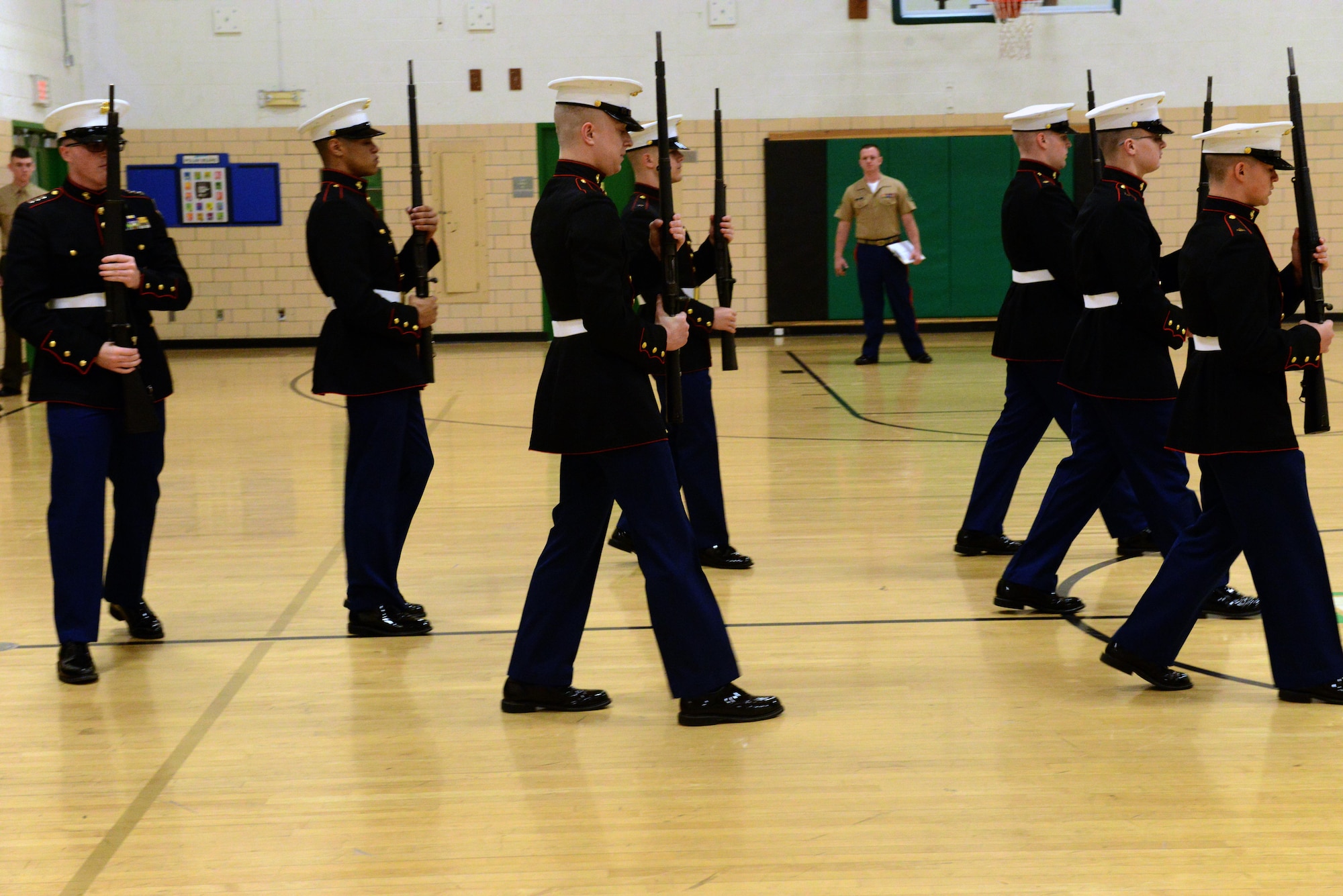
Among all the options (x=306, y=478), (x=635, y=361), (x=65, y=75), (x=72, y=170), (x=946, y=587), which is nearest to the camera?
(x=635, y=361)

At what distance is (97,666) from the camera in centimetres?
450

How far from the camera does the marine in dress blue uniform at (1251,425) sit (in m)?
3.70

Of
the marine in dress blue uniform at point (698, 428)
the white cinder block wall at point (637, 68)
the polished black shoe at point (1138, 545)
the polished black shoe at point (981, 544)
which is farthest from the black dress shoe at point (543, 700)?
the white cinder block wall at point (637, 68)

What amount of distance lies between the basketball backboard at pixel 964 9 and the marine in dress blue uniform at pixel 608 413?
12225 millimetres

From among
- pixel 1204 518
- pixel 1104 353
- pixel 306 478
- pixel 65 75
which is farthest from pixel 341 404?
pixel 1204 518

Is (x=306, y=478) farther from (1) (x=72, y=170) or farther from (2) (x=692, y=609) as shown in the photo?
(2) (x=692, y=609)

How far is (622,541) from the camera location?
6.10 metres

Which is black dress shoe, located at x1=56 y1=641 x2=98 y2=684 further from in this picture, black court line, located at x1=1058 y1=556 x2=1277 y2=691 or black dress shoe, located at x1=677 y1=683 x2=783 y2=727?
black court line, located at x1=1058 y1=556 x2=1277 y2=691

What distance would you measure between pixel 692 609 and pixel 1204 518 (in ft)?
Answer: 4.88

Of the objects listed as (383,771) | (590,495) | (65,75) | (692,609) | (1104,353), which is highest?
(65,75)

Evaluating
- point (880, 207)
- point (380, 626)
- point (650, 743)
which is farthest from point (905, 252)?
point (650, 743)

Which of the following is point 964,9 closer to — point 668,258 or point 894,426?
point 894,426

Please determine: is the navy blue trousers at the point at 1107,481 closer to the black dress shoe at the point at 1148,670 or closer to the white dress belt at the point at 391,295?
the black dress shoe at the point at 1148,670

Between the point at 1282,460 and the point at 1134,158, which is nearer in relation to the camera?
the point at 1282,460
